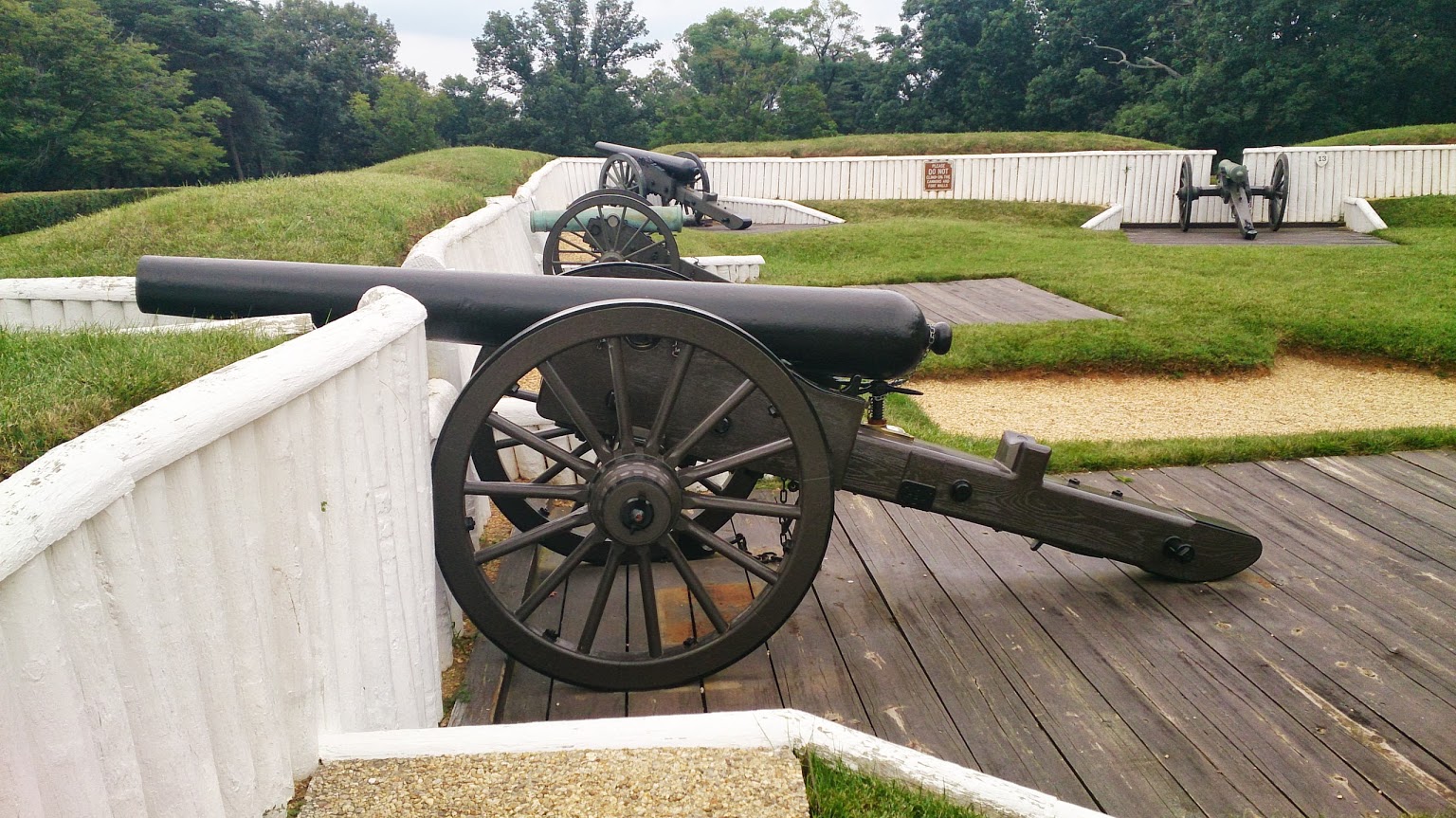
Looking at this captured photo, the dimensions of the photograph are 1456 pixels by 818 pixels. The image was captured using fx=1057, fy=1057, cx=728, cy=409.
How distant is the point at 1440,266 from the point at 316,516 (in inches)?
437

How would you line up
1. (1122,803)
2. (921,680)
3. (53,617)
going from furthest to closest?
(921,680) < (1122,803) < (53,617)

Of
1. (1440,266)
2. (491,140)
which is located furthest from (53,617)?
(491,140)

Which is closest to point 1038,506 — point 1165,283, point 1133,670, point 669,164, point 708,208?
point 1133,670

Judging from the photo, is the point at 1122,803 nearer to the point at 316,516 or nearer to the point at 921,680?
the point at 921,680

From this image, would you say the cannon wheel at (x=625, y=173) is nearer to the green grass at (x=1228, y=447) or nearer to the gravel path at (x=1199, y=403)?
the gravel path at (x=1199, y=403)

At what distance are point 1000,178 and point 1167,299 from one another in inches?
417

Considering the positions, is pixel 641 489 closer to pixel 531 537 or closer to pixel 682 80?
pixel 531 537

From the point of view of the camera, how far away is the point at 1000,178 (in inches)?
725

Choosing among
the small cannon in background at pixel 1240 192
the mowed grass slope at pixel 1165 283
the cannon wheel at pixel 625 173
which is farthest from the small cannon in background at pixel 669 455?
the small cannon in background at pixel 1240 192

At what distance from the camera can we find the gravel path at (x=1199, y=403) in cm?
575

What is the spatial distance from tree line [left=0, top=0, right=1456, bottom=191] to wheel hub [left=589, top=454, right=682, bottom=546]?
32.4 meters

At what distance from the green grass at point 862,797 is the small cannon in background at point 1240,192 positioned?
14.5 m

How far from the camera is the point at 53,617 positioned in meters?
1.10

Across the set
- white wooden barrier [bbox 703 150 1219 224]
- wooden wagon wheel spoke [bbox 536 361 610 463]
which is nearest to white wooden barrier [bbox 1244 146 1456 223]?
white wooden barrier [bbox 703 150 1219 224]
